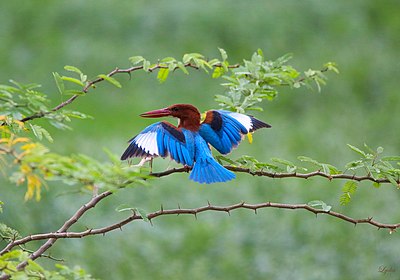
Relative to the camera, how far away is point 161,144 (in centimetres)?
229

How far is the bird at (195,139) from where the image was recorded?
2260mm

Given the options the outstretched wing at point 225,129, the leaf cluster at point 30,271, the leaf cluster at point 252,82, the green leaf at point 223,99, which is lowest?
Answer: the leaf cluster at point 30,271

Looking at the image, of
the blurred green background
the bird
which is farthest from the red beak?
the blurred green background

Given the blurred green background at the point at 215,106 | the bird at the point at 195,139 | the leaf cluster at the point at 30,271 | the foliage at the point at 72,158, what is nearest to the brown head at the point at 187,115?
the bird at the point at 195,139

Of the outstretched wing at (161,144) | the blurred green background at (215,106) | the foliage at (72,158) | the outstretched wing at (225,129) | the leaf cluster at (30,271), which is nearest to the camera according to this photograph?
the foliage at (72,158)

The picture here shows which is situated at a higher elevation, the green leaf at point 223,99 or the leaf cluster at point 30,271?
the green leaf at point 223,99

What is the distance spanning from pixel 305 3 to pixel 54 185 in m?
4.37

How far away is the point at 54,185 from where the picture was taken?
5.25 metres

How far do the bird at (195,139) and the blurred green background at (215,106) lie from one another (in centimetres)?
239

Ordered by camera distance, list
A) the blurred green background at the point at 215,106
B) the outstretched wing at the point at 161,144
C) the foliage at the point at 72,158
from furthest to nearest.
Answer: the blurred green background at the point at 215,106 < the outstretched wing at the point at 161,144 < the foliage at the point at 72,158

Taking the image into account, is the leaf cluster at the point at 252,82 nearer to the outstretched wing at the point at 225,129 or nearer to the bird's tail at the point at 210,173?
the outstretched wing at the point at 225,129

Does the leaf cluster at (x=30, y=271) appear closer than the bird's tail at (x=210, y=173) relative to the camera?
Yes

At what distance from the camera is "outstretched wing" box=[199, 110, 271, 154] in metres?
2.48

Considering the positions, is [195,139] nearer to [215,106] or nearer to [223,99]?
[223,99]
